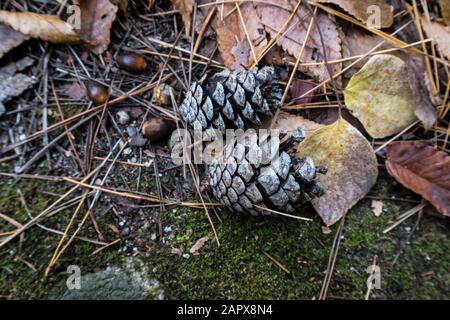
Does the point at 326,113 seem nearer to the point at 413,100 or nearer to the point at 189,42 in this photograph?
the point at 413,100

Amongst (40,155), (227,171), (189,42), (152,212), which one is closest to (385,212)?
(227,171)

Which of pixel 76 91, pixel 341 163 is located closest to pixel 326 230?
pixel 341 163

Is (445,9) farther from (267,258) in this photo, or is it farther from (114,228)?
(114,228)

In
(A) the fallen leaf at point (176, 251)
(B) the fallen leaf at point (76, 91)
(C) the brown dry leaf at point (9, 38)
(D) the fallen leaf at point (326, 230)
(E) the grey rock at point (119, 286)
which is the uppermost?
(C) the brown dry leaf at point (9, 38)

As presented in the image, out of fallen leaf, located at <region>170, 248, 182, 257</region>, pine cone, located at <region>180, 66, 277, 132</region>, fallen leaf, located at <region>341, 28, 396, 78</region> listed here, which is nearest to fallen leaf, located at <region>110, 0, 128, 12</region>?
pine cone, located at <region>180, 66, 277, 132</region>

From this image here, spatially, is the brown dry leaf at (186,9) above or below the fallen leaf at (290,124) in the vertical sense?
above

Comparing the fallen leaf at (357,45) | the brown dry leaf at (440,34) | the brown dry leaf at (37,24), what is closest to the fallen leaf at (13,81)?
the brown dry leaf at (37,24)

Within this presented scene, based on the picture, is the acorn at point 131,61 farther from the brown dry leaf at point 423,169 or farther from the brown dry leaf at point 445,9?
the brown dry leaf at point 445,9
